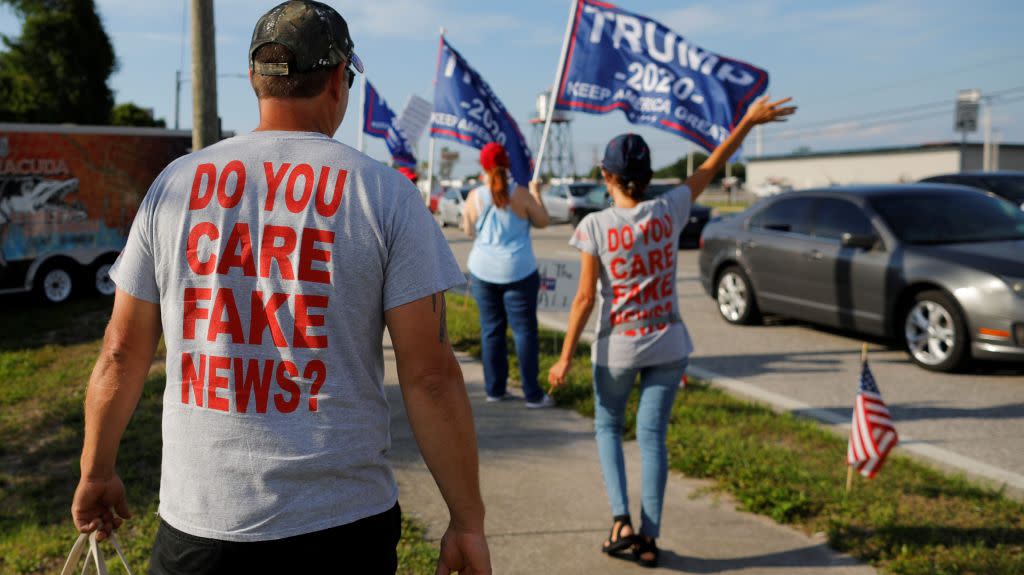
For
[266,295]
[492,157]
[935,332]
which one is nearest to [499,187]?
[492,157]

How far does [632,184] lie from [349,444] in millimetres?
2542

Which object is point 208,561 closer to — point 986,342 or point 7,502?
point 7,502

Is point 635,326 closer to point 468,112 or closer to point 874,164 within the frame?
point 468,112

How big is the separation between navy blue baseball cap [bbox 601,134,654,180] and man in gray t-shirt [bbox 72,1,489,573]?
7.46 feet

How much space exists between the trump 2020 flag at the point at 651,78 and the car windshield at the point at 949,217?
7.99 ft

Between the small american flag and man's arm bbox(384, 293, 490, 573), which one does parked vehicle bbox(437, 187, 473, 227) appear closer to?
the small american flag

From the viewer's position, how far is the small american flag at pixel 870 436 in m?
4.62

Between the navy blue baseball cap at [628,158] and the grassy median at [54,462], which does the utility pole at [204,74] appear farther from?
the navy blue baseball cap at [628,158]

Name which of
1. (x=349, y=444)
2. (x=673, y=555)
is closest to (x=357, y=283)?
(x=349, y=444)

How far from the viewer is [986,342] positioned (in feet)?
25.2

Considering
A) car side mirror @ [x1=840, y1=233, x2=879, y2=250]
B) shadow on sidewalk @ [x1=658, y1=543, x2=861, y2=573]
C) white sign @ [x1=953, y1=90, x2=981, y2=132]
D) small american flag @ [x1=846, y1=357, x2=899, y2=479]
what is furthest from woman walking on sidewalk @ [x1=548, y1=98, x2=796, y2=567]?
white sign @ [x1=953, y1=90, x2=981, y2=132]

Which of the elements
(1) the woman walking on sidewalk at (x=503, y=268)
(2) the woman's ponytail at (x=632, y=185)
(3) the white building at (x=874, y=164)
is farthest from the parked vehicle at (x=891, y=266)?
(3) the white building at (x=874, y=164)

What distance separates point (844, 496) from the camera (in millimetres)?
4688

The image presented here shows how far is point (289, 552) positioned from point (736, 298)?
9461mm
